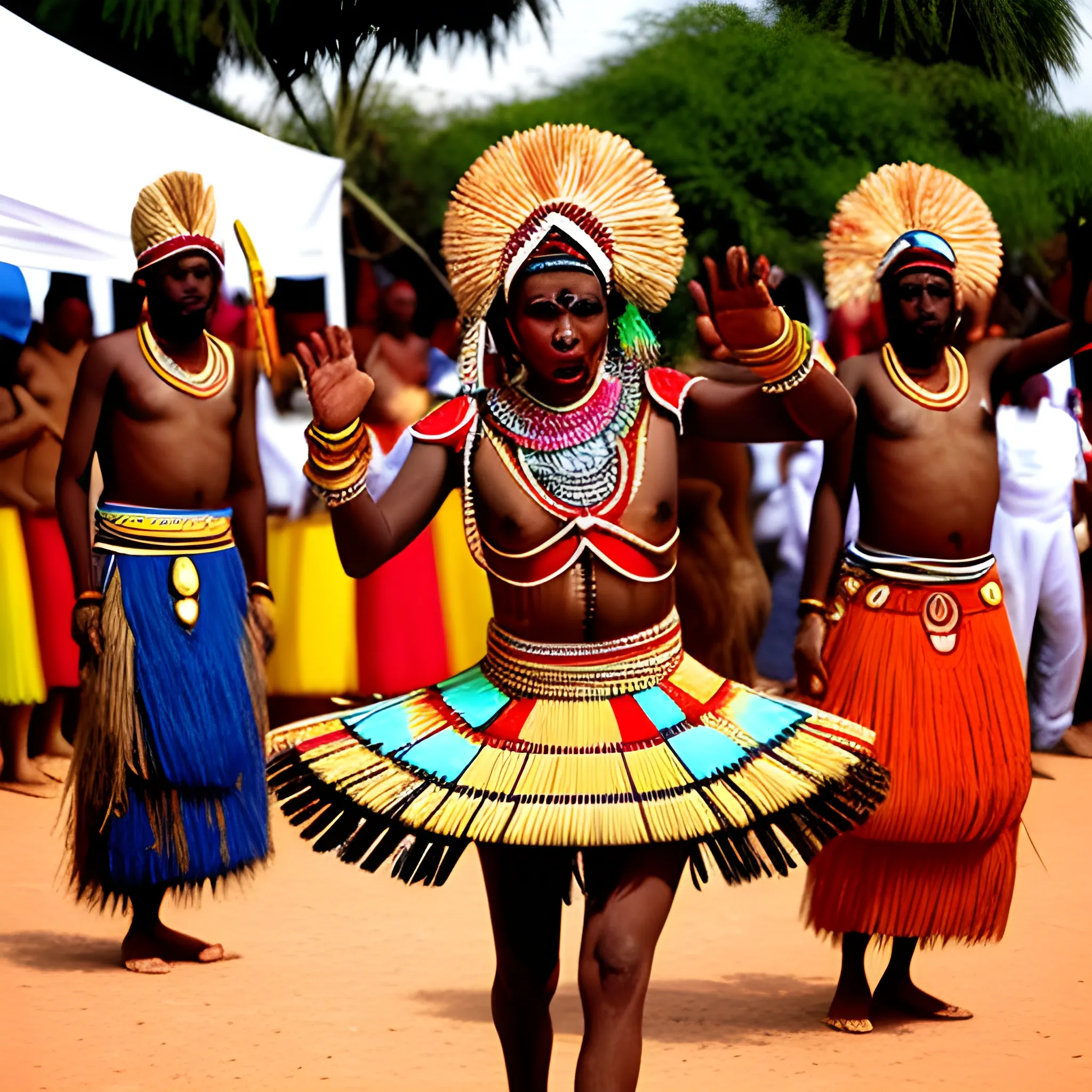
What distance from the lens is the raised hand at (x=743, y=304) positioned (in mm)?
3674

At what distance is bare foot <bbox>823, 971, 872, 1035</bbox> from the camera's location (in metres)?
5.35

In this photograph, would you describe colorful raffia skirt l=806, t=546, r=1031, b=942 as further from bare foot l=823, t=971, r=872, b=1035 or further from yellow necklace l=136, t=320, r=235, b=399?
yellow necklace l=136, t=320, r=235, b=399

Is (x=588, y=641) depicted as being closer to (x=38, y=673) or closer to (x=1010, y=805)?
(x=1010, y=805)

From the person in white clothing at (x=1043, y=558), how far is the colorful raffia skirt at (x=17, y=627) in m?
4.63

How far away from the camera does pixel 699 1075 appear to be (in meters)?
4.93

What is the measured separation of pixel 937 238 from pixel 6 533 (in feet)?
16.2

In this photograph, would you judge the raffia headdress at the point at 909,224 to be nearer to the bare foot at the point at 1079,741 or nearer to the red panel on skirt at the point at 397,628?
the red panel on skirt at the point at 397,628

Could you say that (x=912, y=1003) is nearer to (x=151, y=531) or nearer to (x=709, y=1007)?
(x=709, y=1007)

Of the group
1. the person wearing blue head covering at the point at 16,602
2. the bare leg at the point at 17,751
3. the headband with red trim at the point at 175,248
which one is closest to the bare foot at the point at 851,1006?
the headband with red trim at the point at 175,248

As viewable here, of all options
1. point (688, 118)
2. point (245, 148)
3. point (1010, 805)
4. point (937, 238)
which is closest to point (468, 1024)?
point (1010, 805)

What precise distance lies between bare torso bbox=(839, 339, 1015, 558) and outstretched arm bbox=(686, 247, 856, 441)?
1.38 metres

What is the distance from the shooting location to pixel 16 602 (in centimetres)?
873

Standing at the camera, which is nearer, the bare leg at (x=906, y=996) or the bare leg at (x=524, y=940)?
the bare leg at (x=524, y=940)

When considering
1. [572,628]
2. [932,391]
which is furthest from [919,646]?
[572,628]
